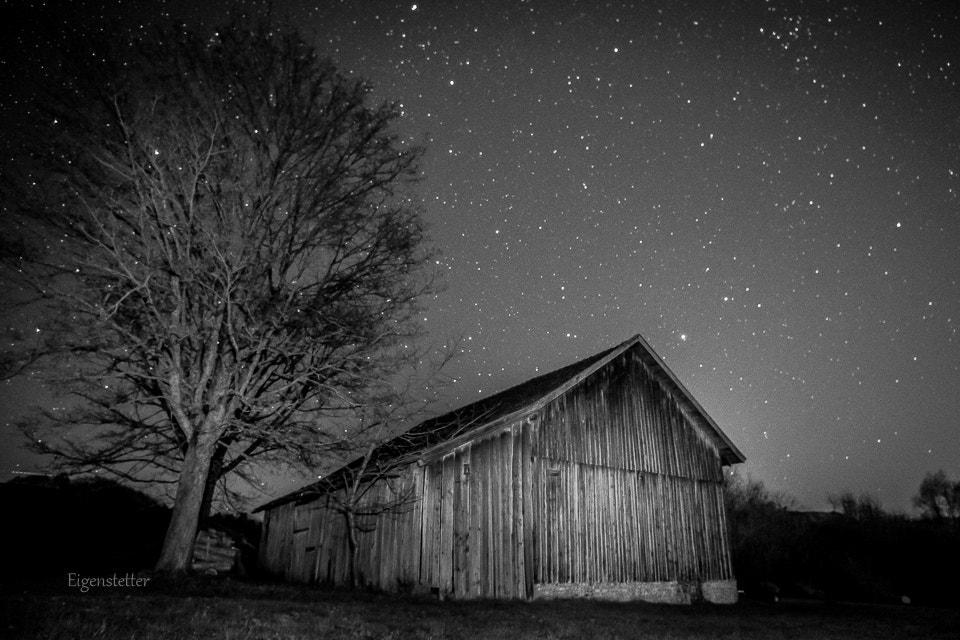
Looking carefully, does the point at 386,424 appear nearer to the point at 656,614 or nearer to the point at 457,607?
the point at 457,607

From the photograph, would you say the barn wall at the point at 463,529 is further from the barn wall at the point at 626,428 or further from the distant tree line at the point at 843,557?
the distant tree line at the point at 843,557

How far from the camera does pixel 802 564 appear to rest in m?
41.8

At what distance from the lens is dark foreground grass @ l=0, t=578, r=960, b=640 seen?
644cm

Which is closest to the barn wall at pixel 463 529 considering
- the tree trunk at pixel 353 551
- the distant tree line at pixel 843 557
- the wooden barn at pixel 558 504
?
the wooden barn at pixel 558 504

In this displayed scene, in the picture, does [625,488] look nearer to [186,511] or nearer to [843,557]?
[186,511]

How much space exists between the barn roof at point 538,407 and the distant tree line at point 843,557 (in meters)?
13.7

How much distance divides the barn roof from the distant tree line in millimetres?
13699

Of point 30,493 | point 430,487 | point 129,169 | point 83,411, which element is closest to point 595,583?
point 430,487

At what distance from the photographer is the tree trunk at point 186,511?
11.4 meters

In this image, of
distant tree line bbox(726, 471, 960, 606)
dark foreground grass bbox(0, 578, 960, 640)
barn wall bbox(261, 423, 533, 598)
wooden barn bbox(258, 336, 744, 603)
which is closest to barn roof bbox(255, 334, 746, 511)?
wooden barn bbox(258, 336, 744, 603)

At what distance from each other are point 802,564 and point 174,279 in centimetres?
4718

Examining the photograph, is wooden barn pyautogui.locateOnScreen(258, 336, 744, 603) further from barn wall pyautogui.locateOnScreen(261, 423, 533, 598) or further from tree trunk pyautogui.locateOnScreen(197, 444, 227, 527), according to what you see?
tree trunk pyautogui.locateOnScreen(197, 444, 227, 527)

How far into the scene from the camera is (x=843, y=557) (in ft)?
139

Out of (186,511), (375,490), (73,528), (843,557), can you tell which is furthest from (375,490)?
(843,557)
